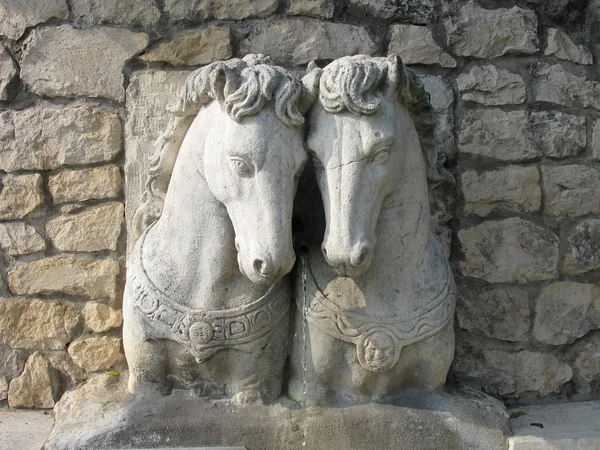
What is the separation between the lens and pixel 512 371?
247 centimetres

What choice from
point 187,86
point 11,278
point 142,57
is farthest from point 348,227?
point 11,278

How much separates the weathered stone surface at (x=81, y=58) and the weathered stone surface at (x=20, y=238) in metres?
0.45

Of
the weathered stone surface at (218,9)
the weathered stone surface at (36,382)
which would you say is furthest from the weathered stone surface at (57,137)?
the weathered stone surface at (36,382)

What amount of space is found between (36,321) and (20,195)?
0.42 m

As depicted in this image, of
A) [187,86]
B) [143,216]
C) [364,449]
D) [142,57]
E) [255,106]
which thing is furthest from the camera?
[142,57]

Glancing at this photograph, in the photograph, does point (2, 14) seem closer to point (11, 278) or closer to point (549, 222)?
point (11, 278)

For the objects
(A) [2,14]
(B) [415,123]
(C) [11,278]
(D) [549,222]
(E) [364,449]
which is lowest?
(E) [364,449]

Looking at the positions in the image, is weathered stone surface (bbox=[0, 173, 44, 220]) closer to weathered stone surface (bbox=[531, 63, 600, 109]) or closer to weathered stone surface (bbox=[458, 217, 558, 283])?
weathered stone surface (bbox=[458, 217, 558, 283])

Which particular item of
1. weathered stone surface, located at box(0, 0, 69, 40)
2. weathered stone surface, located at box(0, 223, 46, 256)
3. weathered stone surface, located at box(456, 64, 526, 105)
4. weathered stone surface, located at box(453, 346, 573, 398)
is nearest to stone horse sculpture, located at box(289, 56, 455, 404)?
weathered stone surface, located at box(453, 346, 573, 398)

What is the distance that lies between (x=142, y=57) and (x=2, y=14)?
1.55 feet

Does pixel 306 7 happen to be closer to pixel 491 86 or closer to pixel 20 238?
pixel 491 86

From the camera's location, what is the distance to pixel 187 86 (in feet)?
5.84

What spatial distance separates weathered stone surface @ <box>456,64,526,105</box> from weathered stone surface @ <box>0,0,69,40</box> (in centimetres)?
133

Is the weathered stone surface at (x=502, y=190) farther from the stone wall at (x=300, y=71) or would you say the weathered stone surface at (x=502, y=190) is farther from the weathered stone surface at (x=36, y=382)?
the weathered stone surface at (x=36, y=382)
